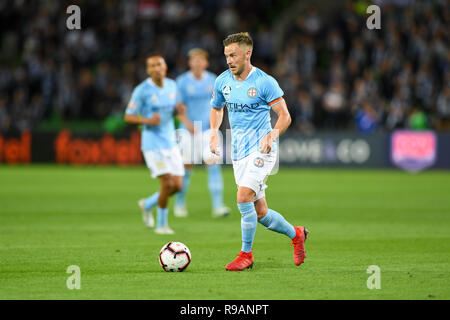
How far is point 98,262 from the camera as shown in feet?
26.4

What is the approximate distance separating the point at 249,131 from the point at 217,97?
54 cm

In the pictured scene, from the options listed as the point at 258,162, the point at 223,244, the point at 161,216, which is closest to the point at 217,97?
the point at 258,162

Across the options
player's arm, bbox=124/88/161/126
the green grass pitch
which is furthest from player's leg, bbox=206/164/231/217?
player's arm, bbox=124/88/161/126

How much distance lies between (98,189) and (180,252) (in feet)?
35.1

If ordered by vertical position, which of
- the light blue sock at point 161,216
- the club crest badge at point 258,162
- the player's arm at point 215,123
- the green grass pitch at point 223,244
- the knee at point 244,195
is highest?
the player's arm at point 215,123

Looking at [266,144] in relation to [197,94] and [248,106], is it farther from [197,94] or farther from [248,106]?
[197,94]

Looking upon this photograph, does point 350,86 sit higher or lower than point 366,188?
higher

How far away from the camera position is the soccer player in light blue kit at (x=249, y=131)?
300 inches

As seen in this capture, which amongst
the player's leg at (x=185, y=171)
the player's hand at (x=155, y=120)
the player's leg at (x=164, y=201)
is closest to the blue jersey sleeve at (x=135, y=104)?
the player's hand at (x=155, y=120)

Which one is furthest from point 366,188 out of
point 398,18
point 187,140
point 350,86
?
point 398,18

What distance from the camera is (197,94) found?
13.3 m

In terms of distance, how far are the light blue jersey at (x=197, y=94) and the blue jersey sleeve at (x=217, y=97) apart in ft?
17.2

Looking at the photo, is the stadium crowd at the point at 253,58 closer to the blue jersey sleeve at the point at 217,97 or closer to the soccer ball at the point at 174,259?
the blue jersey sleeve at the point at 217,97

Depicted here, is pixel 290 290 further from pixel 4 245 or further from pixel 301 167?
pixel 301 167
